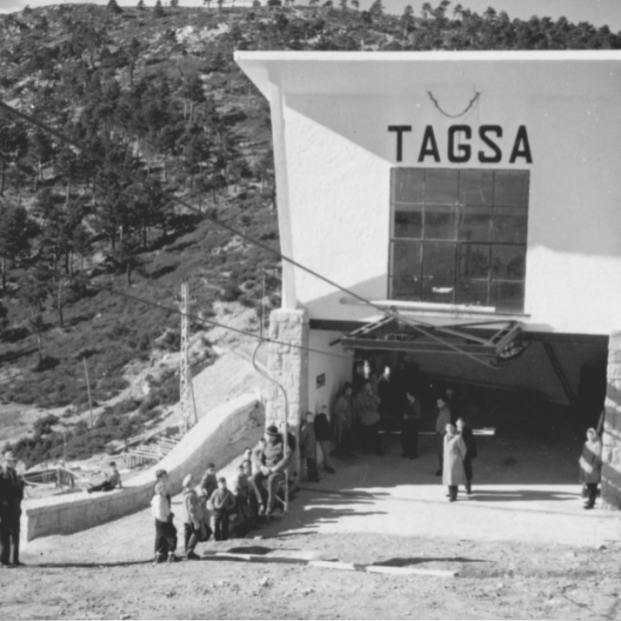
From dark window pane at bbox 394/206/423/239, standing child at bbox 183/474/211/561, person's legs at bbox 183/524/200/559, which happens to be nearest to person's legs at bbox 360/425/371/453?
dark window pane at bbox 394/206/423/239

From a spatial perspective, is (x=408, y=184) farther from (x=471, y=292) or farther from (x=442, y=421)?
(x=442, y=421)

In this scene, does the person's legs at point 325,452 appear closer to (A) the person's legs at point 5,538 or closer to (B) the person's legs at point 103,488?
(B) the person's legs at point 103,488

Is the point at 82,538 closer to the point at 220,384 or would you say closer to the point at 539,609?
the point at 539,609

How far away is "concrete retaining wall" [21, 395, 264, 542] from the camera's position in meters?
13.6

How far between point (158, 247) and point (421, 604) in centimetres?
5474

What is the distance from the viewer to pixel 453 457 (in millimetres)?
13984

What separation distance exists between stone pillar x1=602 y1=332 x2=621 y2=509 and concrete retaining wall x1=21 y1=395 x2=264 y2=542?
6.88 metres

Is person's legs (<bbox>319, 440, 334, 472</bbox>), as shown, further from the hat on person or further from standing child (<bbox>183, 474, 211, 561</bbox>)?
standing child (<bbox>183, 474, 211, 561</bbox>)

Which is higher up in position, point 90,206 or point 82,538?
point 90,206

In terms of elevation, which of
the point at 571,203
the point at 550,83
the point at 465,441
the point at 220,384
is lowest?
the point at 220,384

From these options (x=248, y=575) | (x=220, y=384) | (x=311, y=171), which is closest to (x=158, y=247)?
(x=220, y=384)

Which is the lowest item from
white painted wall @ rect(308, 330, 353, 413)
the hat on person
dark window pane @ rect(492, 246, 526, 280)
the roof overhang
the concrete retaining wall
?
the concrete retaining wall

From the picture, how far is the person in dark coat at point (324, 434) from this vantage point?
50.8ft

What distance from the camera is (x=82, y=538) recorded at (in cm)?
1361
